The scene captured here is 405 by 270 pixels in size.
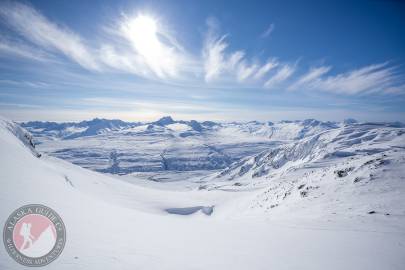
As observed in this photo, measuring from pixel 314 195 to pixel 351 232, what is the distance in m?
18.7

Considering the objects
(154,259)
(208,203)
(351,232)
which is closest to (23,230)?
(154,259)

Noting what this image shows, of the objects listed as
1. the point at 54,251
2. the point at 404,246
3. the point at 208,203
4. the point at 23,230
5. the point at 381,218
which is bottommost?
the point at 208,203

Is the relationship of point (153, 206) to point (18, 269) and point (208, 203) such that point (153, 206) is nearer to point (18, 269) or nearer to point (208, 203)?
point (208, 203)

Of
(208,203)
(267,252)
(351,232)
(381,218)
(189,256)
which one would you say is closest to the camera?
(189,256)

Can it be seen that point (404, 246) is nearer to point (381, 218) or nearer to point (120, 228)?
point (381, 218)

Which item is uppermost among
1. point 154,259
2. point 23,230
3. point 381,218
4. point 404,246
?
point 23,230

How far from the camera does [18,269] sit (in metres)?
6.18

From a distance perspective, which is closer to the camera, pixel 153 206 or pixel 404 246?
pixel 404 246

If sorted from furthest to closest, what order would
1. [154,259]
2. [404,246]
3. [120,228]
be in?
[120,228] < [404,246] < [154,259]

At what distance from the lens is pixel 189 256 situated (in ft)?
Result: 28.6

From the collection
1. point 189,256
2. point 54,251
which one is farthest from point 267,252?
point 54,251

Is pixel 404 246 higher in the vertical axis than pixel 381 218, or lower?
higher

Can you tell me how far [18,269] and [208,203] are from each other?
47016 millimetres

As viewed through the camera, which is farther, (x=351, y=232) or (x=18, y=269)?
(x=351, y=232)
